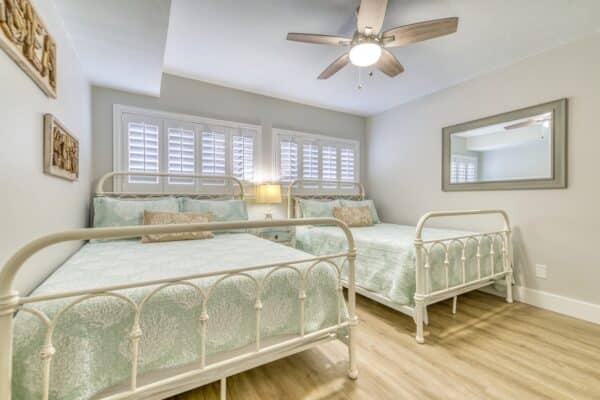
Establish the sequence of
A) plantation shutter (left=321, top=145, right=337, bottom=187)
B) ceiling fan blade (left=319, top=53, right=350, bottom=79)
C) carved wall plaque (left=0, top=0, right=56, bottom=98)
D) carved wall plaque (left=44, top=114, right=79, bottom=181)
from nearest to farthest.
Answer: carved wall plaque (left=0, top=0, right=56, bottom=98) → carved wall plaque (left=44, top=114, right=79, bottom=181) → ceiling fan blade (left=319, top=53, right=350, bottom=79) → plantation shutter (left=321, top=145, right=337, bottom=187)

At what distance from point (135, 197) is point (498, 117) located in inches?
151

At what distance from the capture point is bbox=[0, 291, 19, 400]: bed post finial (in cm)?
70

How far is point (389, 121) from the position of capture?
4000mm

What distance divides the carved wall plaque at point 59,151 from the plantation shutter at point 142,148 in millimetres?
727

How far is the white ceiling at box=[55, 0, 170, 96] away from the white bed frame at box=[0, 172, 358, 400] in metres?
1.50

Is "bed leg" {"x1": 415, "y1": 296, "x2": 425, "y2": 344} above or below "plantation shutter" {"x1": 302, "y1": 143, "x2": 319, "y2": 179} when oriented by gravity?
below

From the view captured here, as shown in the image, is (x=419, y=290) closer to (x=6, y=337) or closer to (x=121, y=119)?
(x=6, y=337)

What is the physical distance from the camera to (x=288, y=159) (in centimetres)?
365

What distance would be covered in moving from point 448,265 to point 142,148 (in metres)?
3.13

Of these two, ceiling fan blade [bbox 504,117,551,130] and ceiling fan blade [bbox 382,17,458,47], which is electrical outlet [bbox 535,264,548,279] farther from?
ceiling fan blade [bbox 382,17,458,47]

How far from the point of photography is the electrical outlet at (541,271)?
2416mm

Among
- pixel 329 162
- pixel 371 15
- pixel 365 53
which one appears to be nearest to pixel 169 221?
pixel 365 53

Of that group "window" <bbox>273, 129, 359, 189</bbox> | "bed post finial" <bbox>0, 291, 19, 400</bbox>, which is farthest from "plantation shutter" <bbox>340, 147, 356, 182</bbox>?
"bed post finial" <bbox>0, 291, 19, 400</bbox>

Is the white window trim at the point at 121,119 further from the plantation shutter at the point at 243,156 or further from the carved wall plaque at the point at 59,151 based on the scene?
the carved wall plaque at the point at 59,151
